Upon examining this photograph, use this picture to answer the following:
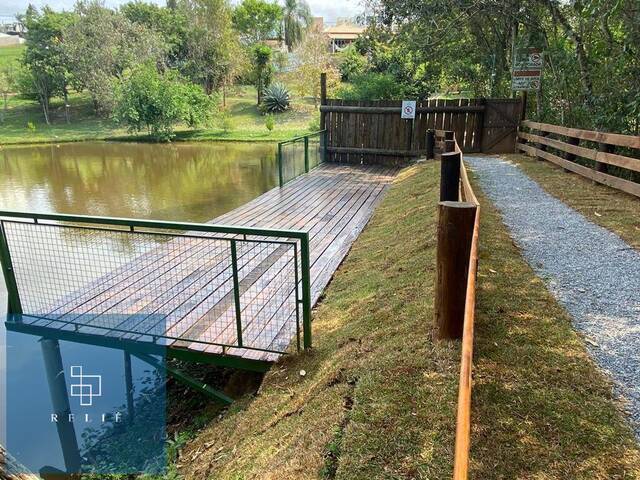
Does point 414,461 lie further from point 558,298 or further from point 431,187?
point 431,187

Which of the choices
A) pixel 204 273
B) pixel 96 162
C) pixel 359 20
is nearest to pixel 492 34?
pixel 359 20

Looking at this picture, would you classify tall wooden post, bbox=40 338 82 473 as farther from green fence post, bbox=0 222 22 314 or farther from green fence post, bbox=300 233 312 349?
green fence post, bbox=300 233 312 349

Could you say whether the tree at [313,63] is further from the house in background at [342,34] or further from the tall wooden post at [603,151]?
the house in background at [342,34]

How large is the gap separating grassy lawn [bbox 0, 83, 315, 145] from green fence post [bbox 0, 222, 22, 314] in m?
25.6

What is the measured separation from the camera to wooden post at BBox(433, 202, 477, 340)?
248 centimetres

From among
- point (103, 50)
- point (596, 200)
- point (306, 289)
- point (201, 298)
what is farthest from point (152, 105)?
point (306, 289)

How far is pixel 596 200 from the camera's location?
645cm

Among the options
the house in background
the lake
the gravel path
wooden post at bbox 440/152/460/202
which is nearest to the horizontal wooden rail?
the lake

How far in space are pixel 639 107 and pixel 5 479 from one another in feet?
27.6

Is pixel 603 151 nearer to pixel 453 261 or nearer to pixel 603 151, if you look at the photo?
pixel 603 151

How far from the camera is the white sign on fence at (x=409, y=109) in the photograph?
510 inches

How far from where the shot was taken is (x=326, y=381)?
9.93 feet

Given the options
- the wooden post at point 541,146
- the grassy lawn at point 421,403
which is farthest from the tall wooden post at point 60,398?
the wooden post at point 541,146

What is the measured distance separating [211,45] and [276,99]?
367 inches
